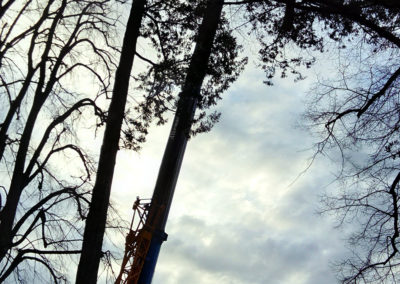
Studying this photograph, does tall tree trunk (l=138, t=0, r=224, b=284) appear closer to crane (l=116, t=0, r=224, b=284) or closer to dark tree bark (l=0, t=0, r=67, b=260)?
crane (l=116, t=0, r=224, b=284)

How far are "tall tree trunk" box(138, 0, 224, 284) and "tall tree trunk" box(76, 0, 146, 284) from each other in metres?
1.54

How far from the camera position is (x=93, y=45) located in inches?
498

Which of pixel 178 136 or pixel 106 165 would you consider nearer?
pixel 106 165

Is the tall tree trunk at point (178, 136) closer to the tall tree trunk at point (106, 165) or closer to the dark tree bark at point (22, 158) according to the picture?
the tall tree trunk at point (106, 165)

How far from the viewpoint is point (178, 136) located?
11.5 meters

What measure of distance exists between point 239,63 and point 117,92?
132 inches

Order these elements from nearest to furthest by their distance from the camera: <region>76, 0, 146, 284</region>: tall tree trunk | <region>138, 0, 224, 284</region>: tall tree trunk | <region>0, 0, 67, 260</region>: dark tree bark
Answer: <region>76, 0, 146, 284</region>: tall tree trunk → <region>138, 0, 224, 284</region>: tall tree trunk → <region>0, 0, 67, 260</region>: dark tree bark

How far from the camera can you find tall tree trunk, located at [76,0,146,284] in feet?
24.6

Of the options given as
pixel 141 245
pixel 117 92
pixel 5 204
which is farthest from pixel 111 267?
pixel 117 92

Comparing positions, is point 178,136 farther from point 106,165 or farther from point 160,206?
point 106,165

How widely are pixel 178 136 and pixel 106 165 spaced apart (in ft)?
12.6

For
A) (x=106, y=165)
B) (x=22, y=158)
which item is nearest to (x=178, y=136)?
(x=106, y=165)

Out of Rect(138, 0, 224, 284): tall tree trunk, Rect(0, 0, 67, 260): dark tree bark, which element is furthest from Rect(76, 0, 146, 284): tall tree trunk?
Rect(0, 0, 67, 260): dark tree bark

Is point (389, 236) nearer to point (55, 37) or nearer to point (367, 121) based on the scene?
point (367, 121)
